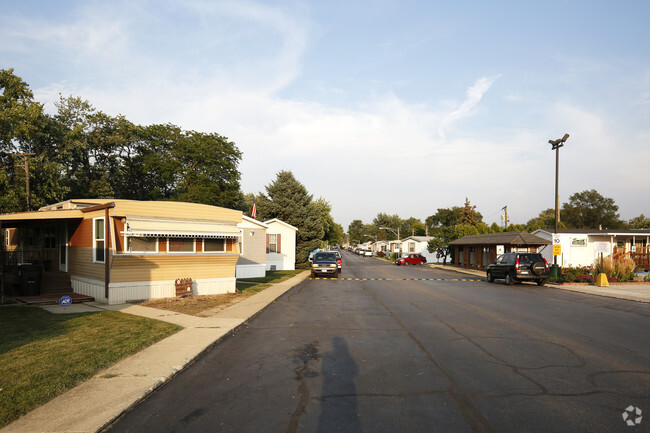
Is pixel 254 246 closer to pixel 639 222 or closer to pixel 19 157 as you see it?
pixel 19 157

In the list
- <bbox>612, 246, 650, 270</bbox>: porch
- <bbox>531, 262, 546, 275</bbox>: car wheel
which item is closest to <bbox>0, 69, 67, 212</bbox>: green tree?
<bbox>531, 262, 546, 275</bbox>: car wheel

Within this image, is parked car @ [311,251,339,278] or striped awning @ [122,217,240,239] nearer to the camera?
striped awning @ [122,217,240,239]

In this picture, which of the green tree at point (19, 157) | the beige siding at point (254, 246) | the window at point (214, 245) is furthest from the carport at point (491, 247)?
the green tree at point (19, 157)

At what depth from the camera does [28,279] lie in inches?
591

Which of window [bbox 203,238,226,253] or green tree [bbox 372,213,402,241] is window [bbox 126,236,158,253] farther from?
green tree [bbox 372,213,402,241]

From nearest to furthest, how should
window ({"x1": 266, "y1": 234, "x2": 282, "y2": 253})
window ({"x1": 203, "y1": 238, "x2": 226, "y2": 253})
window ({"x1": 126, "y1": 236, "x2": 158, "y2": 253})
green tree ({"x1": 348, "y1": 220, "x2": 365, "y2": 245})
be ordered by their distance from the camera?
window ({"x1": 126, "y1": 236, "x2": 158, "y2": 253}) → window ({"x1": 203, "y1": 238, "x2": 226, "y2": 253}) → window ({"x1": 266, "y1": 234, "x2": 282, "y2": 253}) → green tree ({"x1": 348, "y1": 220, "x2": 365, "y2": 245})

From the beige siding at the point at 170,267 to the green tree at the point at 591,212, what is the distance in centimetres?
8241

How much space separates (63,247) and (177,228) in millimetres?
6578

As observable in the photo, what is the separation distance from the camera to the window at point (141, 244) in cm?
1371

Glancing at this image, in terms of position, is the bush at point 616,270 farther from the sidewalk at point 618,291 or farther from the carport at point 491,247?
the carport at point 491,247

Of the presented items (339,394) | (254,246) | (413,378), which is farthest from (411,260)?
(339,394)

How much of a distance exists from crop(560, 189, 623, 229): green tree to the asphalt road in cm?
7943

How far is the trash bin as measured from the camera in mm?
14969

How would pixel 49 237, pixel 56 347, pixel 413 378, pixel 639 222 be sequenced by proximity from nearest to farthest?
pixel 413 378 < pixel 56 347 < pixel 49 237 < pixel 639 222
